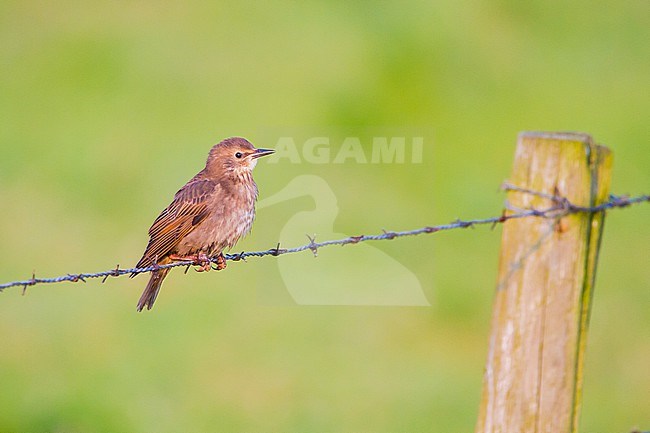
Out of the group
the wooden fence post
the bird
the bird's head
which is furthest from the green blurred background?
the wooden fence post

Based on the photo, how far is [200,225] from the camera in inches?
257

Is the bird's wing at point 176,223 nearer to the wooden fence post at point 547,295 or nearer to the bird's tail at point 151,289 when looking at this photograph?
the bird's tail at point 151,289

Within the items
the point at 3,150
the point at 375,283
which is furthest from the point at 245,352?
the point at 3,150

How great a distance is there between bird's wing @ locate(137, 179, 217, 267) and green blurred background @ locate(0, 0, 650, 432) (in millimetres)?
2233

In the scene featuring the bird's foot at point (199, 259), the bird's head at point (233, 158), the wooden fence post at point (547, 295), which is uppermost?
the bird's head at point (233, 158)

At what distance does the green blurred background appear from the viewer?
29.0 feet

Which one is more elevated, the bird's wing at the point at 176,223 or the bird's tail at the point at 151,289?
the bird's wing at the point at 176,223

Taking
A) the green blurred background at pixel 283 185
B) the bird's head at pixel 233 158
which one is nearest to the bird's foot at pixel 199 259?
the bird's head at pixel 233 158

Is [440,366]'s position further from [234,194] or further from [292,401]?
[234,194]

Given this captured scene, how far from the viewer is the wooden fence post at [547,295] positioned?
367 centimetres

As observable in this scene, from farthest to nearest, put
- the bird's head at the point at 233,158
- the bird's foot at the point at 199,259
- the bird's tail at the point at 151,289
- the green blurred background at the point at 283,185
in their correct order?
Answer: the green blurred background at the point at 283,185 < the bird's head at the point at 233,158 < the bird's tail at the point at 151,289 < the bird's foot at the point at 199,259

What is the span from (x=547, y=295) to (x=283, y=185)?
743cm

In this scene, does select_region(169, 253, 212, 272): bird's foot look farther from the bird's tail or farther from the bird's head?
the bird's head

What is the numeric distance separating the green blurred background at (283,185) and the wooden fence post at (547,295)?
184 inches
